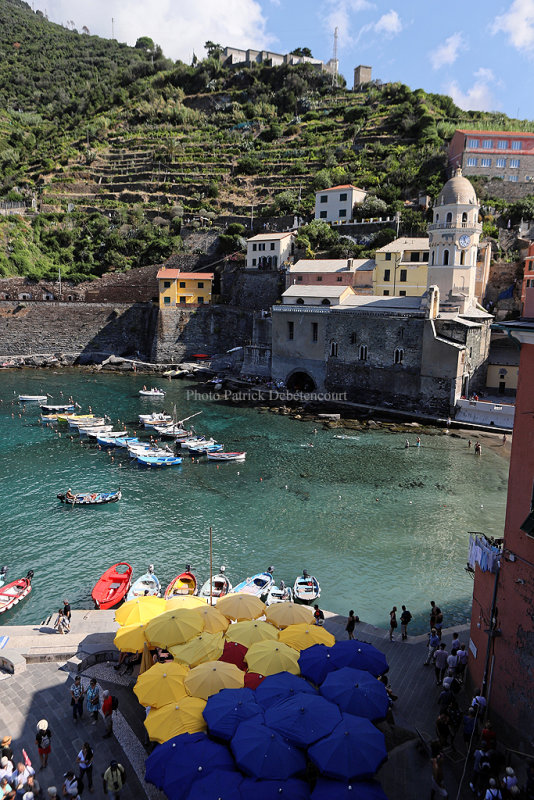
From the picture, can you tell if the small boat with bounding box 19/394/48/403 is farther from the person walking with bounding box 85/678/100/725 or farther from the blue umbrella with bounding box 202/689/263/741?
the blue umbrella with bounding box 202/689/263/741

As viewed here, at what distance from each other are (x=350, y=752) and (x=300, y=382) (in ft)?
121

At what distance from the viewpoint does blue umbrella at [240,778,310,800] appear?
27.0 ft

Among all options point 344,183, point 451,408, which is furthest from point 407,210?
point 451,408

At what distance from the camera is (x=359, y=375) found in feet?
132

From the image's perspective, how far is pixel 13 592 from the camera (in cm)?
1730

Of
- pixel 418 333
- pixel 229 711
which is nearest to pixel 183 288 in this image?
pixel 418 333

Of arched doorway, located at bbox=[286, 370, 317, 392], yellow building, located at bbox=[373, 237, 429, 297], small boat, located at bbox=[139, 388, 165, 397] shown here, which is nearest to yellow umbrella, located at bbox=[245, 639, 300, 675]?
small boat, located at bbox=[139, 388, 165, 397]

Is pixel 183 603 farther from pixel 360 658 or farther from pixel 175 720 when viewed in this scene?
pixel 360 658

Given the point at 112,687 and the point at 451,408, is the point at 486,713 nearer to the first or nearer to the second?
the point at 112,687

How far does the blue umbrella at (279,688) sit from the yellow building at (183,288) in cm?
4610

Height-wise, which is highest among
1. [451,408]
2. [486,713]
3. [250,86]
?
[250,86]

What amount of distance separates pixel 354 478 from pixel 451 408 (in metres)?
11.5

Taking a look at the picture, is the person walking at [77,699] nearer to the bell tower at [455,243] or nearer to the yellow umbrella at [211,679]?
the yellow umbrella at [211,679]

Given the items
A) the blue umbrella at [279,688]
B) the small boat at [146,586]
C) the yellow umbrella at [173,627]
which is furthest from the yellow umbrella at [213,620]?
the small boat at [146,586]
